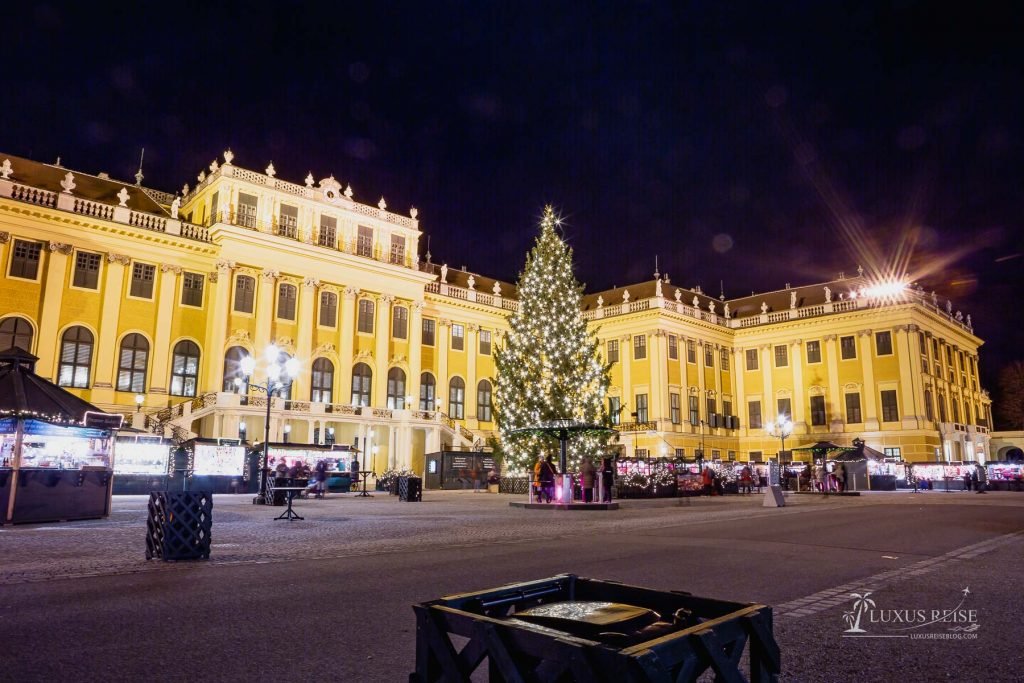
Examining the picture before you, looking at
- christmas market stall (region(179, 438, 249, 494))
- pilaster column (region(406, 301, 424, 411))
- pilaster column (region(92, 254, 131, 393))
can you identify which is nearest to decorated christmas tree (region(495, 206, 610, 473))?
christmas market stall (region(179, 438, 249, 494))

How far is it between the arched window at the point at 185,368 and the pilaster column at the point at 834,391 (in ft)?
150

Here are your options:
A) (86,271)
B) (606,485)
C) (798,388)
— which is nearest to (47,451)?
(606,485)

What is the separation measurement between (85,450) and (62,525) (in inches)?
91.8

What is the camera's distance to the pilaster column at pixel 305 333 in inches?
1517

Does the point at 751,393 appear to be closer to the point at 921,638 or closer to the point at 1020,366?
the point at 1020,366

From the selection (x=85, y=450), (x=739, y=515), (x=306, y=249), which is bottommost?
(x=739, y=515)

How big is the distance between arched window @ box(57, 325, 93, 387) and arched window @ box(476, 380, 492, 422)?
25.3 meters

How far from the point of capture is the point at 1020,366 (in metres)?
66.5

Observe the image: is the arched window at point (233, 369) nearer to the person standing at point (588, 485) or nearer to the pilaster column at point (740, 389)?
the person standing at point (588, 485)

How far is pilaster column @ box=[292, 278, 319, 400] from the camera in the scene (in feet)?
126

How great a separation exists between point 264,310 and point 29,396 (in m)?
23.9

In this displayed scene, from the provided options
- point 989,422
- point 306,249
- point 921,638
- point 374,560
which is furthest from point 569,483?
point 989,422

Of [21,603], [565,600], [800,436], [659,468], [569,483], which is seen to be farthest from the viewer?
[800,436]

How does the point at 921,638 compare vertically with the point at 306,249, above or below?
below
